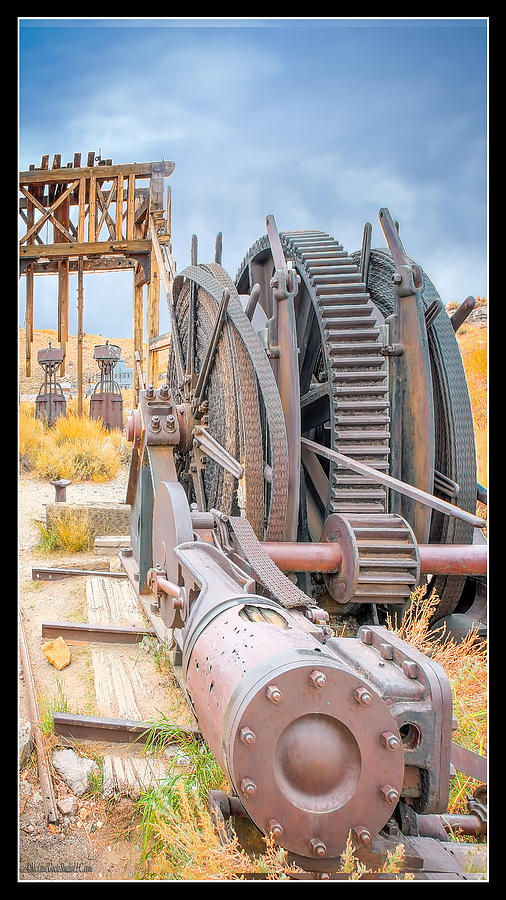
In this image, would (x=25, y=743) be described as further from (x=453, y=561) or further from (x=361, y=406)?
(x=361, y=406)

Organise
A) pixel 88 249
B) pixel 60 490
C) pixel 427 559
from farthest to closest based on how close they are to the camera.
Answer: pixel 88 249
pixel 60 490
pixel 427 559

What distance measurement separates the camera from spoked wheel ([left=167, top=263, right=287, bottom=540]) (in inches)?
144

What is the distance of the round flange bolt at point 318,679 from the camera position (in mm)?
1367

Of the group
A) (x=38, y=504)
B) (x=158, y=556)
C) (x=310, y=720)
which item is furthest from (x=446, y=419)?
(x=38, y=504)

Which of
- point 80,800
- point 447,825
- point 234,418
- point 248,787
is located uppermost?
point 234,418

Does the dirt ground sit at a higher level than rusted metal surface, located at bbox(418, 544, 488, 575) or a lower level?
lower

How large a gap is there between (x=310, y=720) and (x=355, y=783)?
0.16 metres

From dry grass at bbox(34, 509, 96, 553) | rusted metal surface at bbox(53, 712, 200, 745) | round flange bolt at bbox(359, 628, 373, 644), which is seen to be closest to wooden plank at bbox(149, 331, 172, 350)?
dry grass at bbox(34, 509, 96, 553)

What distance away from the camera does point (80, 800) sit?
244 centimetres

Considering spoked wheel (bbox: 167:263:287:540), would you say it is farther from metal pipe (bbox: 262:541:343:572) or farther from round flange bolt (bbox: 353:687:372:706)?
round flange bolt (bbox: 353:687:372:706)

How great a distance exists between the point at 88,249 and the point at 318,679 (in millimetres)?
10356

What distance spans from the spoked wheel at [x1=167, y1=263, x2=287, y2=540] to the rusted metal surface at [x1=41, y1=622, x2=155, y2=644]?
894mm

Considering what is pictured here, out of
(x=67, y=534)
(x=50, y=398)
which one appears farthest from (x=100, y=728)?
(x=50, y=398)

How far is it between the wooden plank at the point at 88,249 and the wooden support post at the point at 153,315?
269 millimetres
